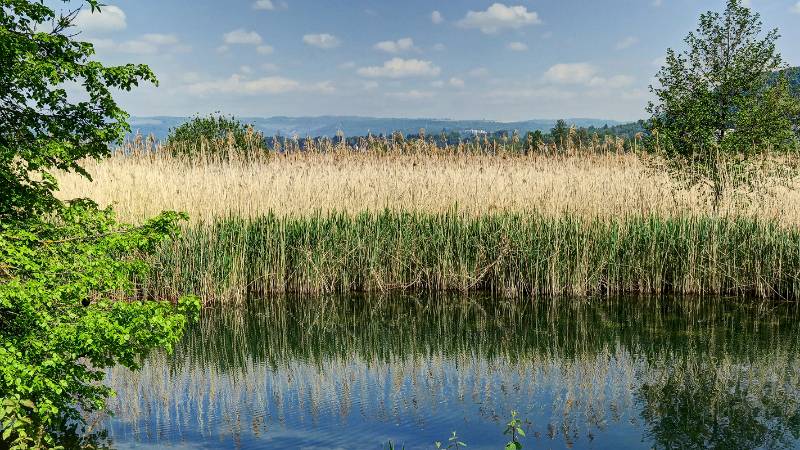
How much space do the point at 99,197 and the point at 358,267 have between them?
4.14 metres

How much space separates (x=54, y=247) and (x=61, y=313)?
432 mm

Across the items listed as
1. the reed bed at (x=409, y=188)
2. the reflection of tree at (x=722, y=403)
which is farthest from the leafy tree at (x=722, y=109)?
the reflection of tree at (x=722, y=403)

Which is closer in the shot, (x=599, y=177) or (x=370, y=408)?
(x=370, y=408)

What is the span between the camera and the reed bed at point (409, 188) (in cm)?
1124

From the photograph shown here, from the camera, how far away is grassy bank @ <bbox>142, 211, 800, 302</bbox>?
1040 centimetres

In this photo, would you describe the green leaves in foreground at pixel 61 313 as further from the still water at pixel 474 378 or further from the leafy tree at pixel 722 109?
the leafy tree at pixel 722 109

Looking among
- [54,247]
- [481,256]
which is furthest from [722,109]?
[54,247]

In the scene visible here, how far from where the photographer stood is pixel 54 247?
460 centimetres

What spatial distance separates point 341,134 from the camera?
14.5 meters

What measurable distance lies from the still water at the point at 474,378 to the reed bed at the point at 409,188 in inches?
70.5

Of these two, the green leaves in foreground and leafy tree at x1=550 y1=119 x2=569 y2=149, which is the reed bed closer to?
leafy tree at x1=550 y1=119 x2=569 y2=149

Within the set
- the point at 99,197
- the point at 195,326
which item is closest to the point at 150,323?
the point at 195,326

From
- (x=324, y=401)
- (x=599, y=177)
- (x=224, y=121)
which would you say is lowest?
(x=324, y=401)

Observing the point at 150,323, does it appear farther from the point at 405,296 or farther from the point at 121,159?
A: the point at 121,159
